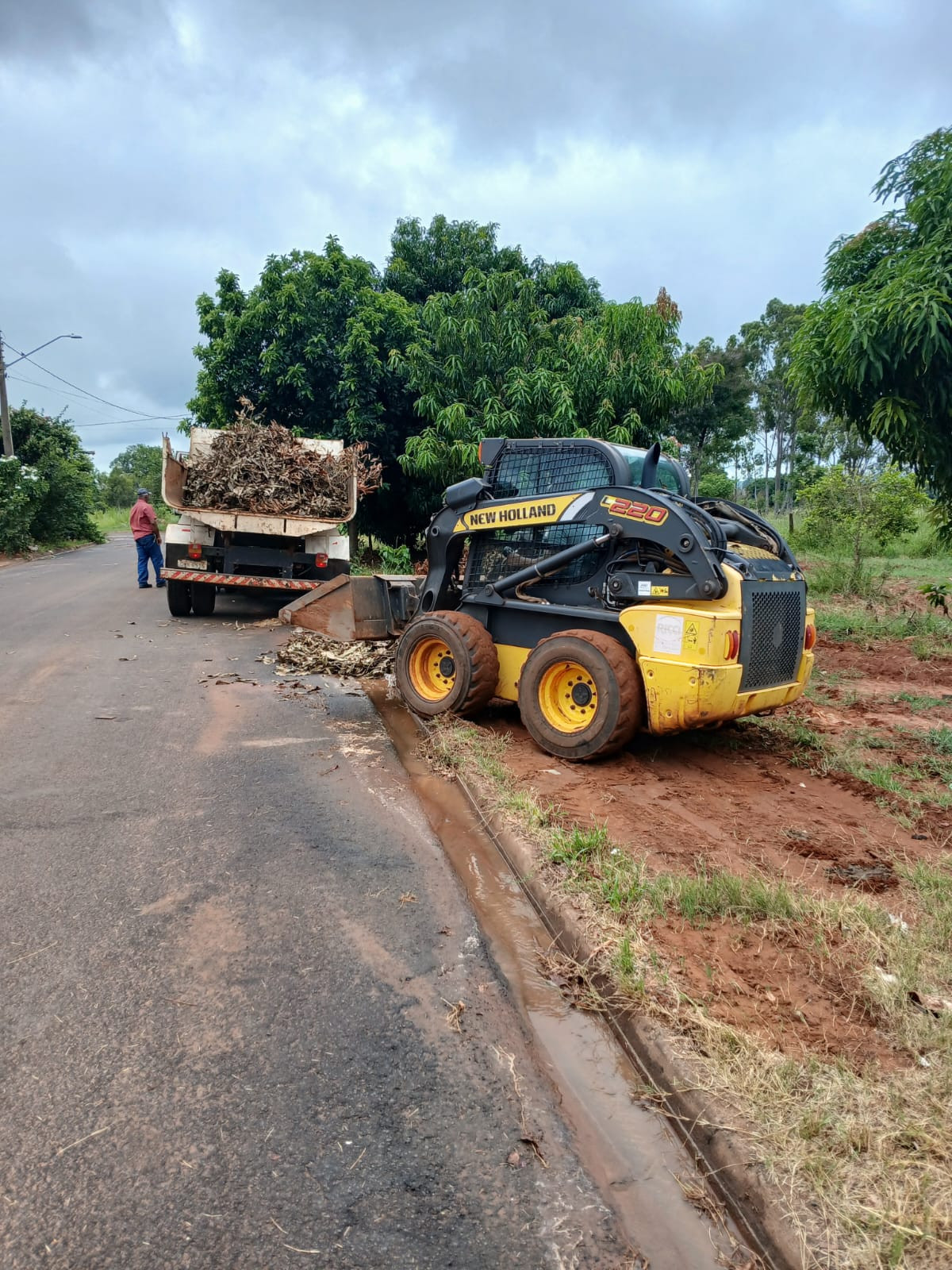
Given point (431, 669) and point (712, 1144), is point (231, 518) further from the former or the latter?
point (712, 1144)

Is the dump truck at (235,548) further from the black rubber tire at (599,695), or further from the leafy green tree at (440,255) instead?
the leafy green tree at (440,255)

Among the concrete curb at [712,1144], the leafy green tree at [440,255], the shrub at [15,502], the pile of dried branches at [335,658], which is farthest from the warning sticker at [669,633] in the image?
the shrub at [15,502]

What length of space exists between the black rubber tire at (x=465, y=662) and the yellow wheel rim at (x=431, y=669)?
16 cm

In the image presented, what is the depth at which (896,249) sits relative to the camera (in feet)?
20.9

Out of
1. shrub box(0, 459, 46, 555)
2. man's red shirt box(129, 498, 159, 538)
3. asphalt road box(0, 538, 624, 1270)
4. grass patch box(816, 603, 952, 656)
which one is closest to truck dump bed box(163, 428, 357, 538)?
man's red shirt box(129, 498, 159, 538)

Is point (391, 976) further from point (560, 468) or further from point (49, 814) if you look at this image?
point (560, 468)

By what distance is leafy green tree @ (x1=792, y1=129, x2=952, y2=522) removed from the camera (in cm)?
567

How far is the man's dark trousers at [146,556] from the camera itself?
15.0 meters

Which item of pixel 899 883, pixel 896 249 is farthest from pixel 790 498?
pixel 899 883

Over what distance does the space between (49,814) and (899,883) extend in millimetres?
4339

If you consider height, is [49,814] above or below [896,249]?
below

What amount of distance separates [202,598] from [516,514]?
710 cm

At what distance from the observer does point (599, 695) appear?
18.0 feet

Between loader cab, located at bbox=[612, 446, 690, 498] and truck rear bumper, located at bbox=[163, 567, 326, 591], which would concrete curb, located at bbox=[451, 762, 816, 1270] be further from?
truck rear bumper, located at bbox=[163, 567, 326, 591]
